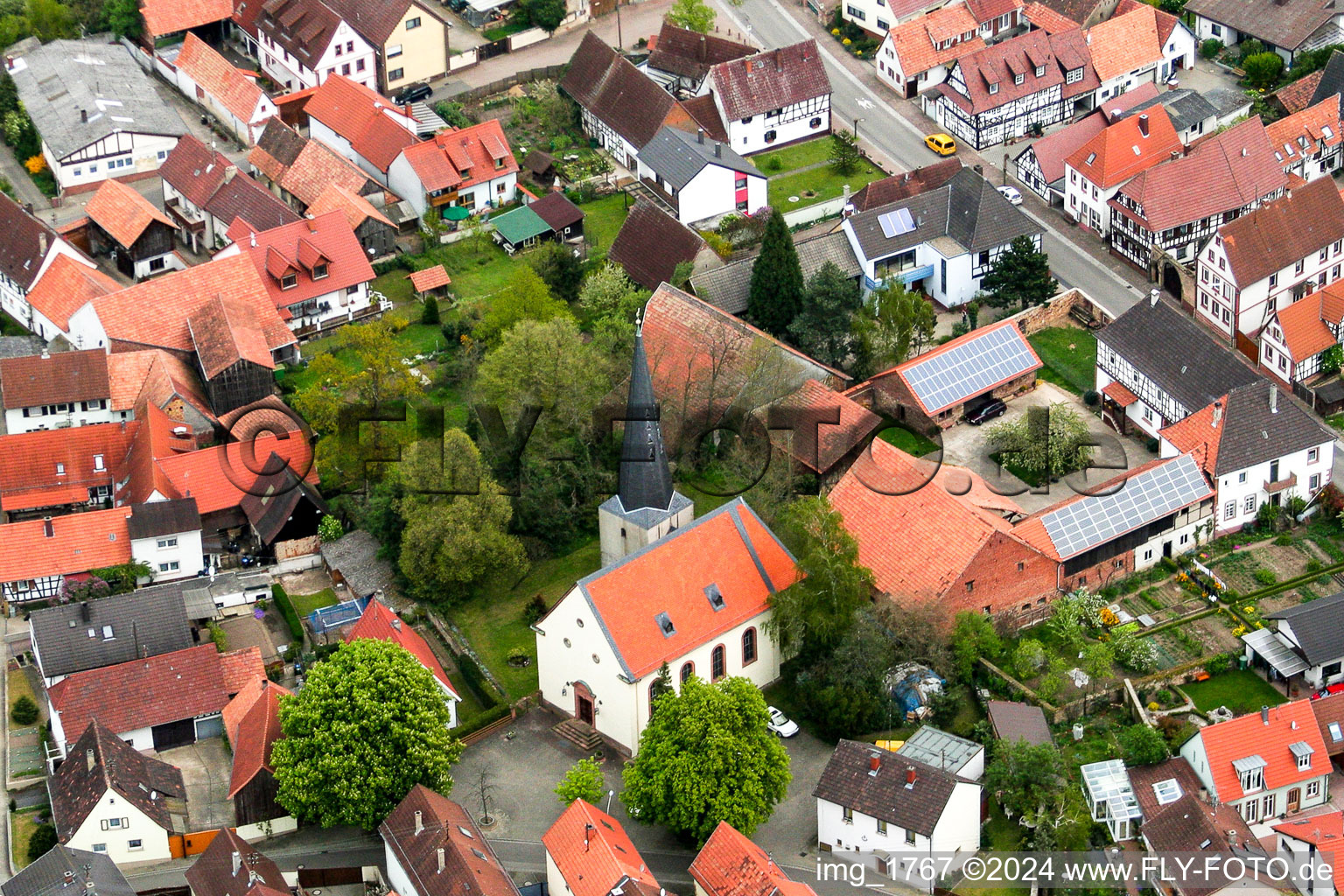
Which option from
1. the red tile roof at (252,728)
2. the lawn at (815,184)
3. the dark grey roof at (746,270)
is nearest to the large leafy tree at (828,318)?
the dark grey roof at (746,270)

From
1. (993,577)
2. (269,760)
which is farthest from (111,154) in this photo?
(993,577)

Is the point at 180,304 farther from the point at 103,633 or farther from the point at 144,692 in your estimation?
the point at 144,692

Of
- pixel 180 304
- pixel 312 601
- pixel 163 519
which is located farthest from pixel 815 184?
pixel 163 519

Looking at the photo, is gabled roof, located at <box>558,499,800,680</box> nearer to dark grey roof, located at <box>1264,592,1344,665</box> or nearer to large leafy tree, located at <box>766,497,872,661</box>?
large leafy tree, located at <box>766,497,872,661</box>

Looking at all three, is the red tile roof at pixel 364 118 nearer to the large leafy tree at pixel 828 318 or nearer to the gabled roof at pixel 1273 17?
the large leafy tree at pixel 828 318

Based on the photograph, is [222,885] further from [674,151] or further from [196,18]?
[196,18]

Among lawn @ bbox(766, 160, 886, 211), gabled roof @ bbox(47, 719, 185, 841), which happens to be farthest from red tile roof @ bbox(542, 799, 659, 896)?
lawn @ bbox(766, 160, 886, 211)
